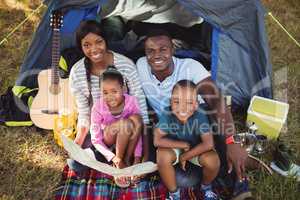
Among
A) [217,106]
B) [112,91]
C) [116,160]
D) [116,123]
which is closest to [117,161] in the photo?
[116,160]

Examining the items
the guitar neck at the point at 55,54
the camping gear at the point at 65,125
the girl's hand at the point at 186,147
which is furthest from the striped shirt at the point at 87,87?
the girl's hand at the point at 186,147

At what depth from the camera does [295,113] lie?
3.46 meters

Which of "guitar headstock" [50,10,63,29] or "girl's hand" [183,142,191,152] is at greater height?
"guitar headstock" [50,10,63,29]

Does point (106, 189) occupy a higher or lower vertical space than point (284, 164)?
lower

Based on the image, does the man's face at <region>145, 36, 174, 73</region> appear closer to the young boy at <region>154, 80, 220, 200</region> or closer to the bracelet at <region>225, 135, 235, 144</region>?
the young boy at <region>154, 80, 220, 200</region>

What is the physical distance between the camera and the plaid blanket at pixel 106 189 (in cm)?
271

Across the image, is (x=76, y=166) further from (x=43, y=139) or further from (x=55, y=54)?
(x=55, y=54)

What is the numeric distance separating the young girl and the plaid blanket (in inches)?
5.9

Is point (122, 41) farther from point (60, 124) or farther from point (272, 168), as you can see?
point (272, 168)

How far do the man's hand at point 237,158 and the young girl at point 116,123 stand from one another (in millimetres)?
600

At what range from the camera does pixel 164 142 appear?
2713 mm

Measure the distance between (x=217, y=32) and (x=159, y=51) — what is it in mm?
447

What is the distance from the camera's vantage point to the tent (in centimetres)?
291

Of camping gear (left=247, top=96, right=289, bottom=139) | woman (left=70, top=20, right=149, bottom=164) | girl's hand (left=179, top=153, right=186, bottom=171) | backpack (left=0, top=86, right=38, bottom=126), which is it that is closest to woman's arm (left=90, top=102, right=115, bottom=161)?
woman (left=70, top=20, right=149, bottom=164)
